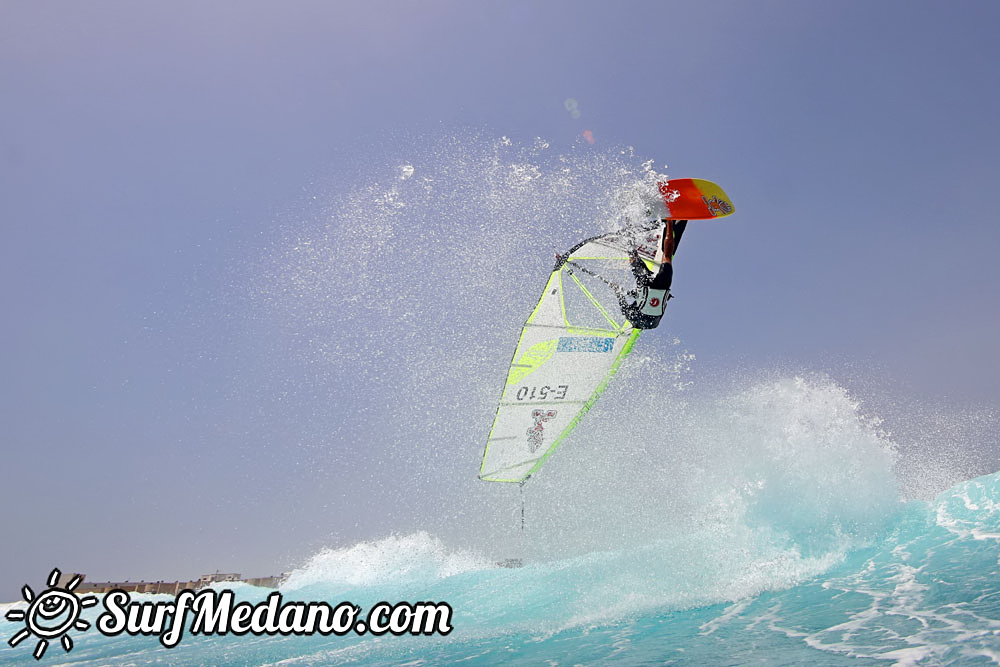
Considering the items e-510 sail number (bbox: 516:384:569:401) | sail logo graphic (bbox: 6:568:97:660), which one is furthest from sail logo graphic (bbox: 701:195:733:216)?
sail logo graphic (bbox: 6:568:97:660)

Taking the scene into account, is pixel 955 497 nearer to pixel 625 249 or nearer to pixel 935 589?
pixel 935 589

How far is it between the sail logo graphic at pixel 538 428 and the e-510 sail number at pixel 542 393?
37 cm

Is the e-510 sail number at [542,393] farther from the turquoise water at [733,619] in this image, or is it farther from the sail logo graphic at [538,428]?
the turquoise water at [733,619]

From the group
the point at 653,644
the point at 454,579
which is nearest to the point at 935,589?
the point at 653,644

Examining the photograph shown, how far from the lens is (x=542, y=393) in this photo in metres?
10.9

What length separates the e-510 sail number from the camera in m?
10.7

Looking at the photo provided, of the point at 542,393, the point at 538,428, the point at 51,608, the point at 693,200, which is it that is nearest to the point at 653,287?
the point at 693,200

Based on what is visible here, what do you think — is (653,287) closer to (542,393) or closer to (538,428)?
(542,393)

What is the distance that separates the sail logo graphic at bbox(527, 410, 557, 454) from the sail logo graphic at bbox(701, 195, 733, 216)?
5.36 metres

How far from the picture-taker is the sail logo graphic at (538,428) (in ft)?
36.4

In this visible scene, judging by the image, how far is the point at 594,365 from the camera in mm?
11078

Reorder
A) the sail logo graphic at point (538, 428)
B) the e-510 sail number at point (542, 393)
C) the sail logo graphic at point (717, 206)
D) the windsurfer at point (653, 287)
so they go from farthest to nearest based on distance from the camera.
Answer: the sail logo graphic at point (538, 428) < the e-510 sail number at point (542, 393) < the sail logo graphic at point (717, 206) < the windsurfer at point (653, 287)

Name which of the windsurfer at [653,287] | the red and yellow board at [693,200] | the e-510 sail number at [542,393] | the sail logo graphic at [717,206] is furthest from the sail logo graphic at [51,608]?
the sail logo graphic at [717,206]

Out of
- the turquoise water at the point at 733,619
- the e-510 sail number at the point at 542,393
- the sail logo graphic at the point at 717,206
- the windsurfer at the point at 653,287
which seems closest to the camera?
the turquoise water at the point at 733,619
